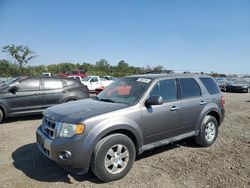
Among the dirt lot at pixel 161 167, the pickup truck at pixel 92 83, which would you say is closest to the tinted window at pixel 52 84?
the dirt lot at pixel 161 167

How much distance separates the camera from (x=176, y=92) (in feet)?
17.4

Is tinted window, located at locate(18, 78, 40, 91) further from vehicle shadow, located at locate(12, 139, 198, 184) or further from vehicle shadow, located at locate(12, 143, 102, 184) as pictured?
vehicle shadow, located at locate(12, 143, 102, 184)

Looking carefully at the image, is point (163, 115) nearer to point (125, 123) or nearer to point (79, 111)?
point (125, 123)

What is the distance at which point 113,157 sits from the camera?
13.5 feet

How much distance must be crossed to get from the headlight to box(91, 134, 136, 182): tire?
1.27ft

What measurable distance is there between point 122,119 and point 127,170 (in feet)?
2.96

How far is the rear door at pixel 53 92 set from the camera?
29.8 feet

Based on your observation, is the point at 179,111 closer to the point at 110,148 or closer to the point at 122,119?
the point at 122,119

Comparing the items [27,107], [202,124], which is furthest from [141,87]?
[27,107]

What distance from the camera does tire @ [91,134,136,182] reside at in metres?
3.92

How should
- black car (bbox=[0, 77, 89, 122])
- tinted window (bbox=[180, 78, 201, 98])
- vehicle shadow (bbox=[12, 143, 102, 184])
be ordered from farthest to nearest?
black car (bbox=[0, 77, 89, 122]), tinted window (bbox=[180, 78, 201, 98]), vehicle shadow (bbox=[12, 143, 102, 184])

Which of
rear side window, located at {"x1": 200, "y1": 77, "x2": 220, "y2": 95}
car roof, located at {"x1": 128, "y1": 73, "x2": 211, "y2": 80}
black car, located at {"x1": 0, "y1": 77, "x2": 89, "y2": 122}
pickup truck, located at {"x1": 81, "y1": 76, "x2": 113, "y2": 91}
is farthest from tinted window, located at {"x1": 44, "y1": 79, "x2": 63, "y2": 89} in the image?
pickup truck, located at {"x1": 81, "y1": 76, "x2": 113, "y2": 91}

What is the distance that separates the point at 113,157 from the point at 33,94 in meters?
5.76

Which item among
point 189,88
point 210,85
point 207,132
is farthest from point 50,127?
point 210,85
